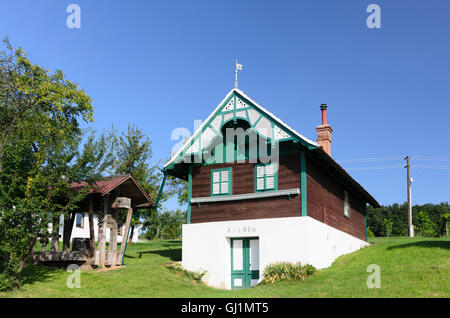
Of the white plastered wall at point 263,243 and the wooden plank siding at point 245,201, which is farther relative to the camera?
the wooden plank siding at point 245,201

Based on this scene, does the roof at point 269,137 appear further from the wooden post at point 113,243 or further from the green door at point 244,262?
the green door at point 244,262

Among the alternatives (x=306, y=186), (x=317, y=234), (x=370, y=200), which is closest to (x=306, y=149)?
(x=306, y=186)

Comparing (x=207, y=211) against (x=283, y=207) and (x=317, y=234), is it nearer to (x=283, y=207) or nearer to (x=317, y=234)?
(x=283, y=207)

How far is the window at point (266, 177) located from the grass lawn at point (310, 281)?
4.35m

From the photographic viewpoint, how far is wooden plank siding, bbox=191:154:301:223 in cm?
1925

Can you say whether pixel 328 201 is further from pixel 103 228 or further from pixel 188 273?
pixel 103 228

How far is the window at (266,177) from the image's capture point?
19.8m

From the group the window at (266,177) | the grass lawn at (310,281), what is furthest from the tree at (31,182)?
the window at (266,177)

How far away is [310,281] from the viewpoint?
17.0 metres

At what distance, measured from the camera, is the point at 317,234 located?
19.5 meters

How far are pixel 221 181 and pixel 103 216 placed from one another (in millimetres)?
5772

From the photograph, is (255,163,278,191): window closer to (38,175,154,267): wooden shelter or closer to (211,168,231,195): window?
(211,168,231,195): window

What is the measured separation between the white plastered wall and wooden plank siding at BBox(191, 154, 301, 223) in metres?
0.35
